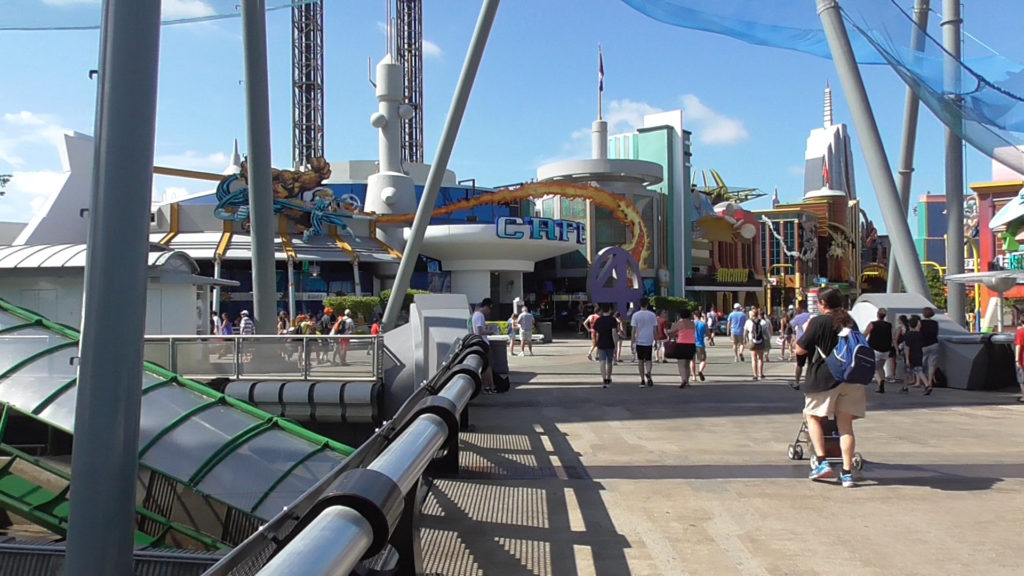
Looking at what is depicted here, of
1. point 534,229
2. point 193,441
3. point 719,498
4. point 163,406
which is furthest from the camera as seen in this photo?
point 534,229

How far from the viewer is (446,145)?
1758cm

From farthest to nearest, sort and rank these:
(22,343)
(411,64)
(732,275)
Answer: (411,64), (732,275), (22,343)

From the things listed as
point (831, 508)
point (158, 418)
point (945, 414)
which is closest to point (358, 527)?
point (831, 508)

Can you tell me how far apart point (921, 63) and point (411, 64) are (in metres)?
74.3

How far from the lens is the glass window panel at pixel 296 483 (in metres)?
6.68

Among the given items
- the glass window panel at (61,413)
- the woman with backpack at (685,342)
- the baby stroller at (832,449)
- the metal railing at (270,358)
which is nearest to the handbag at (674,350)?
the woman with backpack at (685,342)

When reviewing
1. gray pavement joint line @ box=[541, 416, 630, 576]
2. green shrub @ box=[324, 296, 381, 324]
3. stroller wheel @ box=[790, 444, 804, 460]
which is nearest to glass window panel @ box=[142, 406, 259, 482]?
gray pavement joint line @ box=[541, 416, 630, 576]

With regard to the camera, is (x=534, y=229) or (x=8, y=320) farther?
(x=534, y=229)

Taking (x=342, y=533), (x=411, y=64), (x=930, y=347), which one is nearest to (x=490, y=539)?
(x=342, y=533)

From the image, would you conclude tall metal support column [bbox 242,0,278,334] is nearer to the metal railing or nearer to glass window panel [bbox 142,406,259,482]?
the metal railing

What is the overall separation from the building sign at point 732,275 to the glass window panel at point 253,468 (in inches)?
2271

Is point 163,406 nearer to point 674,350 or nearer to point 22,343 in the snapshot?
point 22,343

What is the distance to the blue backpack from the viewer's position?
653 centimetres

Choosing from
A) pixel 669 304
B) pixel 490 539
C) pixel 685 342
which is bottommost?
pixel 490 539
